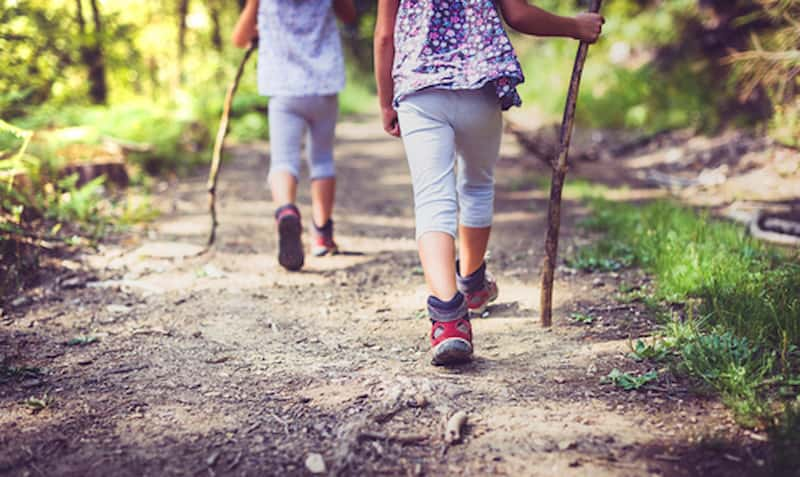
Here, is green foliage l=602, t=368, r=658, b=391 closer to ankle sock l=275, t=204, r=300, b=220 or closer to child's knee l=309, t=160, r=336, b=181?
ankle sock l=275, t=204, r=300, b=220

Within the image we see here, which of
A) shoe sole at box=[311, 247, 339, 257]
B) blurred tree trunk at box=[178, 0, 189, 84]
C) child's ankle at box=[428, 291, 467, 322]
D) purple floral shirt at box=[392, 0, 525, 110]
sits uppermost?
blurred tree trunk at box=[178, 0, 189, 84]

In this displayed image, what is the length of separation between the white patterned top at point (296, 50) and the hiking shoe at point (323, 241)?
0.95 metres

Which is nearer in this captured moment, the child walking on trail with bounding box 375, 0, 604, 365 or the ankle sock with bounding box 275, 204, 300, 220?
the child walking on trail with bounding box 375, 0, 604, 365

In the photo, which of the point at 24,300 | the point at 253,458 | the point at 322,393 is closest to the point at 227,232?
the point at 24,300

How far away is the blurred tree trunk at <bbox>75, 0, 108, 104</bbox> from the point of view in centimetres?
692

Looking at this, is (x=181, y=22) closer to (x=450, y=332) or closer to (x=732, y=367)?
(x=450, y=332)

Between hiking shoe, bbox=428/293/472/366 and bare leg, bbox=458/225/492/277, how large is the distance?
1.73ft

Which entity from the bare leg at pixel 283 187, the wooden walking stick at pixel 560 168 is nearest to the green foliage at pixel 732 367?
the wooden walking stick at pixel 560 168

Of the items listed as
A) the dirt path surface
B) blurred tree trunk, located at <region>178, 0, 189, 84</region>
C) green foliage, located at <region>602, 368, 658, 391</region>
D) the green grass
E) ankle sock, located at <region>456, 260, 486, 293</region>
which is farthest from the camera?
blurred tree trunk, located at <region>178, 0, 189, 84</region>

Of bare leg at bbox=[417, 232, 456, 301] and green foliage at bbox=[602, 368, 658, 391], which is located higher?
bare leg at bbox=[417, 232, 456, 301]

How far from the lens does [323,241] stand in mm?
4625

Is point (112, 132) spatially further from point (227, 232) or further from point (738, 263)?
point (738, 263)

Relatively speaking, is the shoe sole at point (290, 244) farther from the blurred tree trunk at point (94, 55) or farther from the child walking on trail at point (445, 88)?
the blurred tree trunk at point (94, 55)

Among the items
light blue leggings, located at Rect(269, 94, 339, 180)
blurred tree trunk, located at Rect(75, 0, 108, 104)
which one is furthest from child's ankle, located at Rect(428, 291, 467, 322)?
blurred tree trunk, located at Rect(75, 0, 108, 104)
